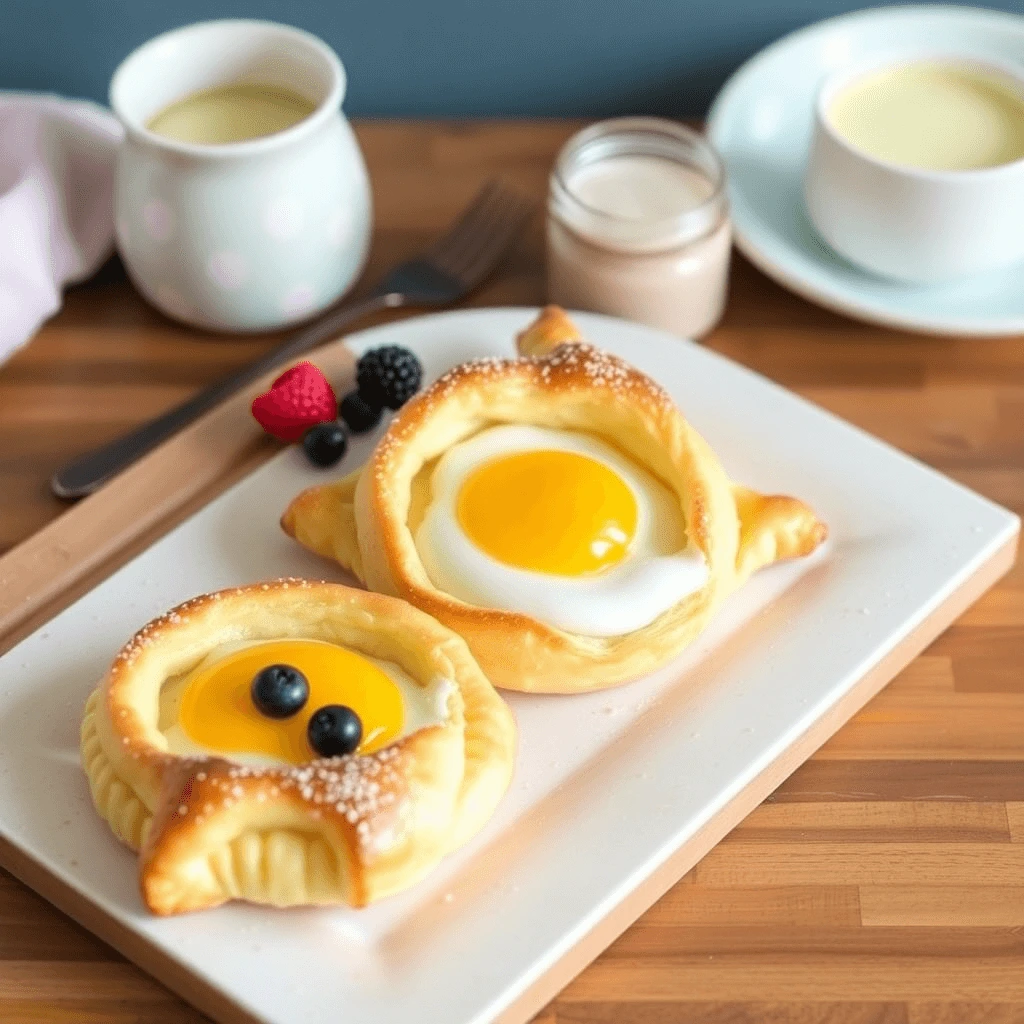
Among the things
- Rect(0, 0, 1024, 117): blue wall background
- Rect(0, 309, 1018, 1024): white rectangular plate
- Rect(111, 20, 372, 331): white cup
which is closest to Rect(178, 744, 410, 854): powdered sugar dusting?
Rect(0, 309, 1018, 1024): white rectangular plate

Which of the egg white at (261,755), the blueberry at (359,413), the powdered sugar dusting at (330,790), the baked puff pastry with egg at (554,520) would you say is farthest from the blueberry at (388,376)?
the powdered sugar dusting at (330,790)

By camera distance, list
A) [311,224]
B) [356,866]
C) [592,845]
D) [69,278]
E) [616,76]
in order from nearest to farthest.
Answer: [356,866] < [592,845] < [311,224] < [69,278] < [616,76]

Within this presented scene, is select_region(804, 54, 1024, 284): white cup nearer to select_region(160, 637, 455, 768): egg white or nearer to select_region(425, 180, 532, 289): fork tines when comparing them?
select_region(425, 180, 532, 289): fork tines

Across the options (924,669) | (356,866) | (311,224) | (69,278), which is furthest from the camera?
(69,278)

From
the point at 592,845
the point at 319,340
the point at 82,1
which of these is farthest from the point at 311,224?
the point at 592,845

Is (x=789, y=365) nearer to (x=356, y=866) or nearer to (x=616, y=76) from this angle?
(x=616, y=76)

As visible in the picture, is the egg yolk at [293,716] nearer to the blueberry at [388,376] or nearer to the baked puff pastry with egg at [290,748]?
the baked puff pastry with egg at [290,748]
